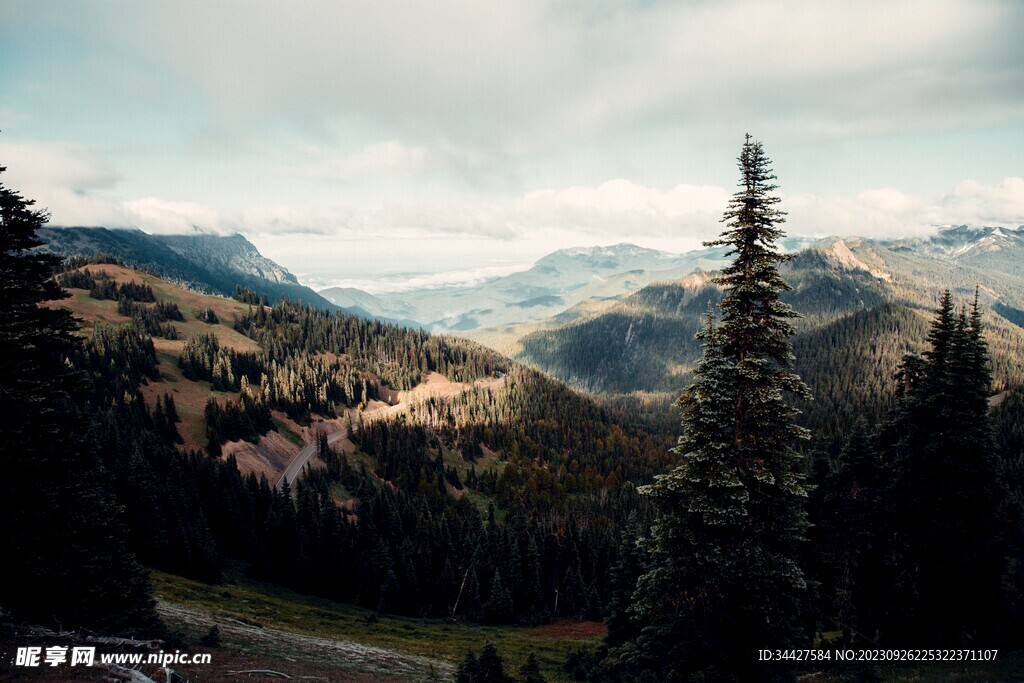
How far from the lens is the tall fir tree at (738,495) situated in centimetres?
1828

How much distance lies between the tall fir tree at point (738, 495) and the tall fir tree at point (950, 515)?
13.3 m

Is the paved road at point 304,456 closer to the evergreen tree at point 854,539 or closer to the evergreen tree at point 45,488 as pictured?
the evergreen tree at point 45,488

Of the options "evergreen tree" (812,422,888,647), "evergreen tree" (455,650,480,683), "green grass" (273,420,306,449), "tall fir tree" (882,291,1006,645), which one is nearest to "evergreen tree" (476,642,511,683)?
"evergreen tree" (455,650,480,683)

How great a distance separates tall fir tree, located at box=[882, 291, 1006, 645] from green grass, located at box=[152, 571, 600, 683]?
29412 mm

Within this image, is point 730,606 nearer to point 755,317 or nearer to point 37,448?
point 755,317

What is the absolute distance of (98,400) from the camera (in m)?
122

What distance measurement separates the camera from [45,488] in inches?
920

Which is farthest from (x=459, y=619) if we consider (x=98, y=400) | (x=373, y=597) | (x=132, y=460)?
(x=98, y=400)

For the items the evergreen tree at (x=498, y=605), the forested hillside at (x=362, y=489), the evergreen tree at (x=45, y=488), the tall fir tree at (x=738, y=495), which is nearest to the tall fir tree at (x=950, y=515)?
the tall fir tree at (x=738, y=495)

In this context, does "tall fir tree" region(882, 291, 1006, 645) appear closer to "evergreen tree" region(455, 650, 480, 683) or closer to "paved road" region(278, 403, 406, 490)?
"evergreen tree" region(455, 650, 480, 683)

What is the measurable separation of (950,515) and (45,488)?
1809 inches

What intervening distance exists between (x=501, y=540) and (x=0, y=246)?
8050 cm

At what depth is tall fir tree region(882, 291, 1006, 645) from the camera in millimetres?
25625

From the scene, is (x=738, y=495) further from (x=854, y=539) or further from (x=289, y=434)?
(x=289, y=434)
